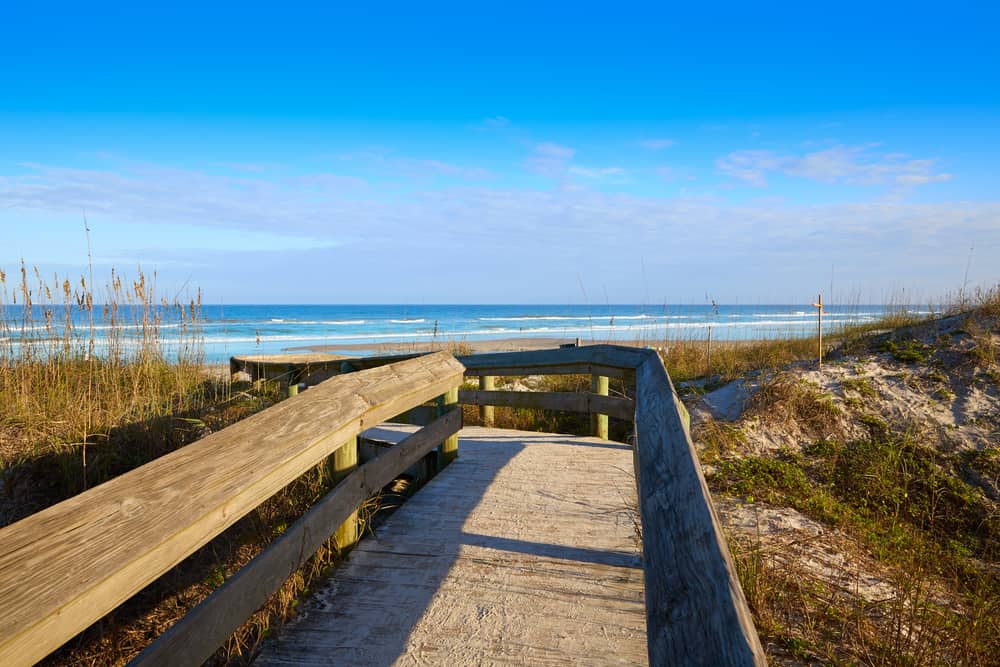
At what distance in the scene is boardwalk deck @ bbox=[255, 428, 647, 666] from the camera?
2.34 meters

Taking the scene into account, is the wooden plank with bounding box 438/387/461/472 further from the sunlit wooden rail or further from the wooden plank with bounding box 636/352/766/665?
the wooden plank with bounding box 636/352/766/665

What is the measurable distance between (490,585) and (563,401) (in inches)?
131

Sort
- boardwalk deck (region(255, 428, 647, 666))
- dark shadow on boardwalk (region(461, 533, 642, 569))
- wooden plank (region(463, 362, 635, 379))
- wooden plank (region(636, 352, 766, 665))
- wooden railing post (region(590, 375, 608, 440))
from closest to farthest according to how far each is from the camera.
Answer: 1. wooden plank (region(636, 352, 766, 665))
2. boardwalk deck (region(255, 428, 647, 666))
3. dark shadow on boardwalk (region(461, 533, 642, 569))
4. wooden plank (region(463, 362, 635, 379))
5. wooden railing post (region(590, 375, 608, 440))

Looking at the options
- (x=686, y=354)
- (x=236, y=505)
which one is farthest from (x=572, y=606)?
(x=686, y=354)

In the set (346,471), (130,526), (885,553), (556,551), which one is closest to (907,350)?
(885,553)

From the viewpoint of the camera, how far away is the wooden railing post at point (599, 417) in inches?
241

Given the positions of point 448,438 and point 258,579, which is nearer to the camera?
point 258,579

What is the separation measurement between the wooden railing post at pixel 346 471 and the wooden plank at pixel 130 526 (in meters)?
0.69

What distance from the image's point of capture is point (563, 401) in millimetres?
6082

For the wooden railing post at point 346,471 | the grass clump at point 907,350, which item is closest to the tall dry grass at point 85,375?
the wooden railing post at point 346,471

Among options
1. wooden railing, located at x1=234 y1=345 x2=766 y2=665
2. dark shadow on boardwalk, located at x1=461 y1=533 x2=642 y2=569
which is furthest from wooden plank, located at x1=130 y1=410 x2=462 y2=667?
wooden railing, located at x1=234 y1=345 x2=766 y2=665

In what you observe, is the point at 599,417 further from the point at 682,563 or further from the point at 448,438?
the point at 682,563

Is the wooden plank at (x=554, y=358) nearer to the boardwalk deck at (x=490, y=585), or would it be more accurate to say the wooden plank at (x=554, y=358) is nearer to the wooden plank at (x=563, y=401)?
the wooden plank at (x=563, y=401)

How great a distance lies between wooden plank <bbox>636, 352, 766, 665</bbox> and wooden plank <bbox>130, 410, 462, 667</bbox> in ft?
4.36
